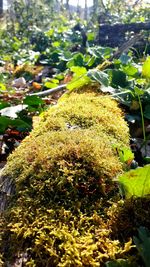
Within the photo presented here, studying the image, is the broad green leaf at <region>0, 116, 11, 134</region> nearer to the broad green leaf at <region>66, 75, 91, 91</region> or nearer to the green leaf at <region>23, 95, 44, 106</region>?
the green leaf at <region>23, 95, 44, 106</region>

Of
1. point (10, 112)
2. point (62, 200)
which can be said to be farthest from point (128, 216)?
point (10, 112)

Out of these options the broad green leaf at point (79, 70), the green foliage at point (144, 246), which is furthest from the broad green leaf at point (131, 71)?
the green foliage at point (144, 246)

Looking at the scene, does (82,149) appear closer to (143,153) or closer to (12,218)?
(12,218)

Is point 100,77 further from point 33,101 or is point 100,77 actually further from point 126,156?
point 126,156

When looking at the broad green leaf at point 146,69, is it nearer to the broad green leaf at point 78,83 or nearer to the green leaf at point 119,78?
the green leaf at point 119,78

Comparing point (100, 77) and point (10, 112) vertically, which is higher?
point (100, 77)
